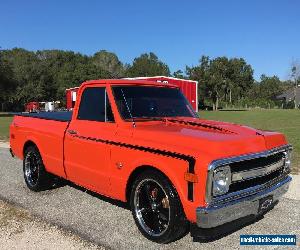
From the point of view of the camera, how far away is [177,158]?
4.24 metres

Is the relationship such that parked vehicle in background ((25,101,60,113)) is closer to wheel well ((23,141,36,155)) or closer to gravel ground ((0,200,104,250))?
wheel well ((23,141,36,155))

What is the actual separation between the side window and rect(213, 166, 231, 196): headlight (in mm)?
1846

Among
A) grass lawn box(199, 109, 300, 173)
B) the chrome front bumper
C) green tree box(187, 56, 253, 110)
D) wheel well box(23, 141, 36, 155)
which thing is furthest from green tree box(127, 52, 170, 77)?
the chrome front bumper

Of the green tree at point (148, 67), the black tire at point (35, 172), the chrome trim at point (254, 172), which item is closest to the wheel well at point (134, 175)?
the chrome trim at point (254, 172)

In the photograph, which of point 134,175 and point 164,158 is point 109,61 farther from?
point 164,158

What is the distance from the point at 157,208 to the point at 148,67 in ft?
398

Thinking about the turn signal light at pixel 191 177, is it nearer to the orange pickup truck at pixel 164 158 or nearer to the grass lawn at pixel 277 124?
the orange pickup truck at pixel 164 158

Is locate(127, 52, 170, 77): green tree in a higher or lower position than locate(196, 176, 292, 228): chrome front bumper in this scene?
higher

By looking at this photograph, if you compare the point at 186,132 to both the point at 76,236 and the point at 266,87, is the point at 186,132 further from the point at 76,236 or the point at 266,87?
the point at 266,87

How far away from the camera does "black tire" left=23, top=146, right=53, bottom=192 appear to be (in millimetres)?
6934

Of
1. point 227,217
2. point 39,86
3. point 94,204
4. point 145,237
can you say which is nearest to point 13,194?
point 94,204

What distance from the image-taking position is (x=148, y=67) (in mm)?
124688

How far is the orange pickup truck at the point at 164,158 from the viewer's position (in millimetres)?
4105

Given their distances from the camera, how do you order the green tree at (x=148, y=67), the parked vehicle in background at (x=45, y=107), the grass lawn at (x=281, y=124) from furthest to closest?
the green tree at (x=148, y=67) → the grass lawn at (x=281, y=124) → the parked vehicle in background at (x=45, y=107)
